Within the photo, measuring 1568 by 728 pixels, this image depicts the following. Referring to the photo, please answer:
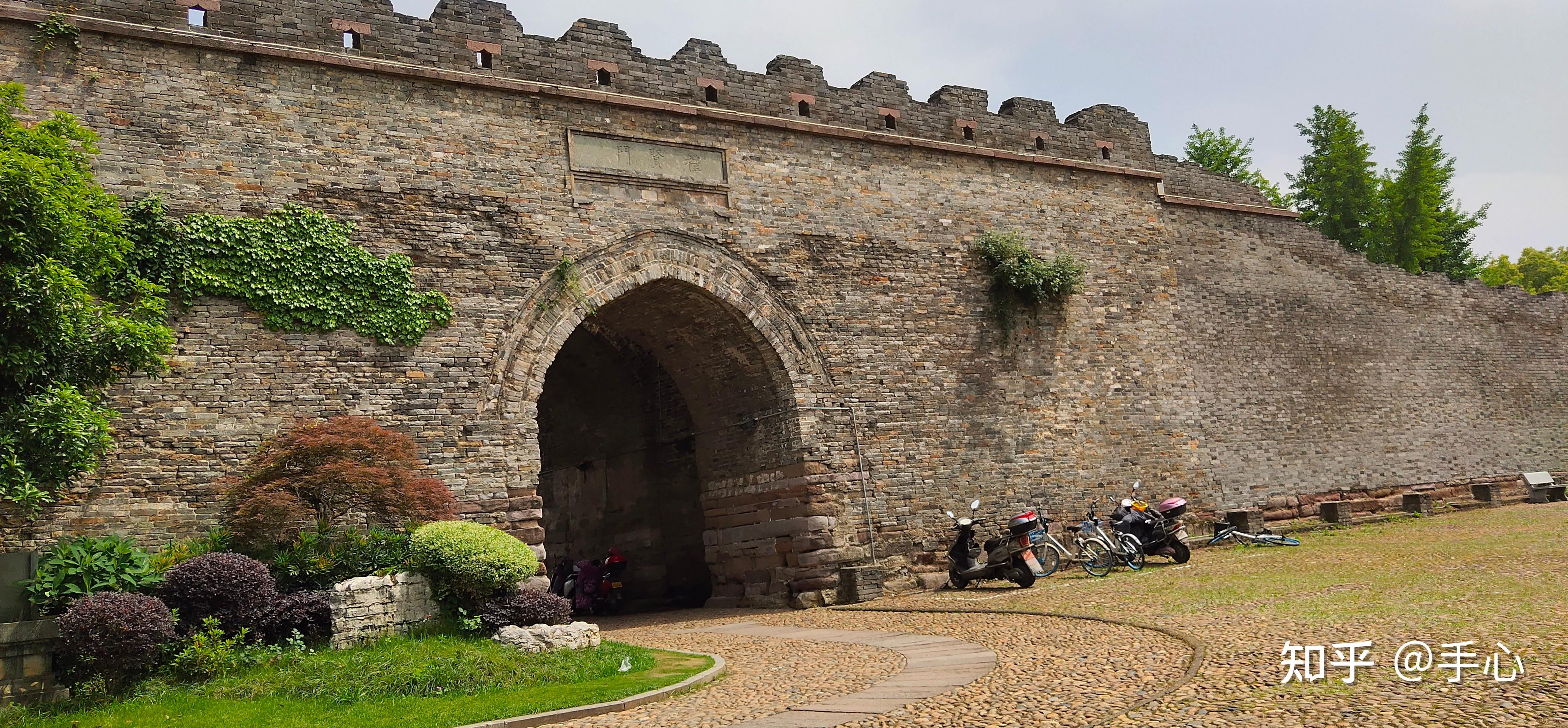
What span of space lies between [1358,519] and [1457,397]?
18.7ft

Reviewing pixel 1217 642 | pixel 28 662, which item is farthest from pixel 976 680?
pixel 28 662

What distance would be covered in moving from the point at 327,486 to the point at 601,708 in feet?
15.1

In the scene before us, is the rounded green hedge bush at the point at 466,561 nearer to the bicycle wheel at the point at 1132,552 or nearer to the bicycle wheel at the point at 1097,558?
the bicycle wheel at the point at 1097,558

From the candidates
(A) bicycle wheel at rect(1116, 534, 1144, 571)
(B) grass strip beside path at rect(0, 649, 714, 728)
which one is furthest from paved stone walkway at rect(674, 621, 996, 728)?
(A) bicycle wheel at rect(1116, 534, 1144, 571)

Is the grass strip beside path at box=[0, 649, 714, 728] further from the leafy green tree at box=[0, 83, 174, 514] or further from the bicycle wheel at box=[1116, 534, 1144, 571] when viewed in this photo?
the bicycle wheel at box=[1116, 534, 1144, 571]

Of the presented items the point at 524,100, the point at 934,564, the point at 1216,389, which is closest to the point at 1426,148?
the point at 1216,389

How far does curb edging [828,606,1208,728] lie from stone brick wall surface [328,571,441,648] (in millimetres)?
4998

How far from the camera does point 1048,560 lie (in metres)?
13.5

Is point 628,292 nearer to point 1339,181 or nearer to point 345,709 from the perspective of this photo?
point 345,709

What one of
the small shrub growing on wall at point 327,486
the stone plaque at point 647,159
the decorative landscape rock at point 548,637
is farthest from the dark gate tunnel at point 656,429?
the decorative landscape rock at point 548,637

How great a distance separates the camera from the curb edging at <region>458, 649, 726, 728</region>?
636cm

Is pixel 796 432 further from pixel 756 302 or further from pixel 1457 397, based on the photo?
pixel 1457 397

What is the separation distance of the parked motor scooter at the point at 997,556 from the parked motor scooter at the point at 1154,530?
1364mm

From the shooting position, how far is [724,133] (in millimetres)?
13977
